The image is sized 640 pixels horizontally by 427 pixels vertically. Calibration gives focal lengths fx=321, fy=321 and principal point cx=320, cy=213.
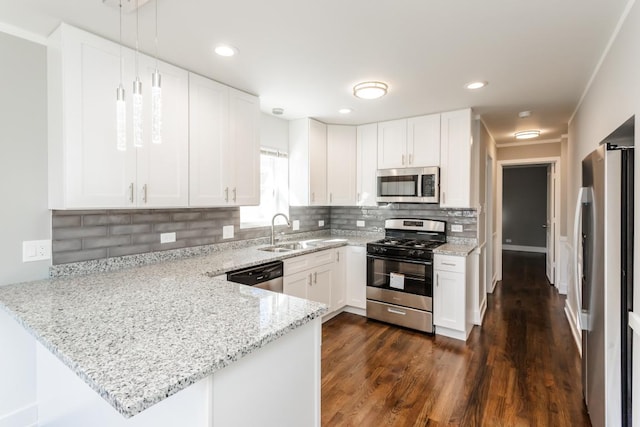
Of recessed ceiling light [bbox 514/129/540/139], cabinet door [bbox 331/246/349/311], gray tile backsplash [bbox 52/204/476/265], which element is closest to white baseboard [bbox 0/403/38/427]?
gray tile backsplash [bbox 52/204/476/265]

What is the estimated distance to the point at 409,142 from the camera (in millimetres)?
3824

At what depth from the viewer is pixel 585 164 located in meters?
2.14

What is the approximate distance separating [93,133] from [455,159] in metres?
3.26

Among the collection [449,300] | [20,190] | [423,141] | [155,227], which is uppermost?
[423,141]

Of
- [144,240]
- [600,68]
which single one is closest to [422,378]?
[144,240]

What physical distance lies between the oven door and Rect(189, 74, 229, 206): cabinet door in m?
1.86

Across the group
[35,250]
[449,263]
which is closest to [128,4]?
[35,250]

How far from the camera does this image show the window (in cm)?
374

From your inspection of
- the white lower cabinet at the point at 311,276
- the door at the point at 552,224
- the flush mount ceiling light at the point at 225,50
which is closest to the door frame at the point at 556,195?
the door at the point at 552,224

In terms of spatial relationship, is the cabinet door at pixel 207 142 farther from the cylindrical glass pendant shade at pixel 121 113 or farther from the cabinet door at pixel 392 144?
the cabinet door at pixel 392 144

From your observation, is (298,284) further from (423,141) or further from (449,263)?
(423,141)

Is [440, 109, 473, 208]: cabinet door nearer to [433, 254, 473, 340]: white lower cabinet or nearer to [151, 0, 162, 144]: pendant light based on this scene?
[433, 254, 473, 340]: white lower cabinet

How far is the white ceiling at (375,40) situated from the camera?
5.55 feet

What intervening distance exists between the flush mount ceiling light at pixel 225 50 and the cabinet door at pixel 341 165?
6.86 feet
